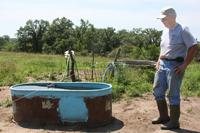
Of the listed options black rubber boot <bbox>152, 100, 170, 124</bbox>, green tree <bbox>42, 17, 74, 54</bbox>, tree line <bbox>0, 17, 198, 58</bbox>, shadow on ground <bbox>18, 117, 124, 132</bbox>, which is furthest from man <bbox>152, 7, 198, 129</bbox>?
green tree <bbox>42, 17, 74, 54</bbox>

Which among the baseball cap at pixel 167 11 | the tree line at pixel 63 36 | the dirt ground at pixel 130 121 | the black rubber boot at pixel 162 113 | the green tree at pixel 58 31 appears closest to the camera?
the baseball cap at pixel 167 11

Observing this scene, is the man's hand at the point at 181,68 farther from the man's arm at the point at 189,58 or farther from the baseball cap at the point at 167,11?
the baseball cap at the point at 167,11

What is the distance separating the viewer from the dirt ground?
3322 millimetres

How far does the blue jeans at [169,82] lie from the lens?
10.0ft

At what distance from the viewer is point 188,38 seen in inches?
115

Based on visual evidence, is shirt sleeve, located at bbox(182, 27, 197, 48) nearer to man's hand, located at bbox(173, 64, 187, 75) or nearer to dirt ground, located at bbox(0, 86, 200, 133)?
man's hand, located at bbox(173, 64, 187, 75)

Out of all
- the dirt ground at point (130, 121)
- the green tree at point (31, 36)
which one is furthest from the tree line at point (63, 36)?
the dirt ground at point (130, 121)

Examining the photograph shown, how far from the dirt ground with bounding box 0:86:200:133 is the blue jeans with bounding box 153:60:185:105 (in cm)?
58

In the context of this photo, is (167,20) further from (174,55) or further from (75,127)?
(75,127)

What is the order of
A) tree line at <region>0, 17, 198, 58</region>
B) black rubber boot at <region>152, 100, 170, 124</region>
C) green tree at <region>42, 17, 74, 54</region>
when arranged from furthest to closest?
green tree at <region>42, 17, 74, 54</region> → tree line at <region>0, 17, 198, 58</region> → black rubber boot at <region>152, 100, 170, 124</region>

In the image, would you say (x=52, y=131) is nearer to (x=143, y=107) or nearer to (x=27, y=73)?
(x=143, y=107)

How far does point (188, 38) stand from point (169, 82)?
775 millimetres

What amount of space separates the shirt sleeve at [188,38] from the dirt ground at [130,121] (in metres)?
1.50

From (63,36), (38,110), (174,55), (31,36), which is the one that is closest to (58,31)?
(63,36)
